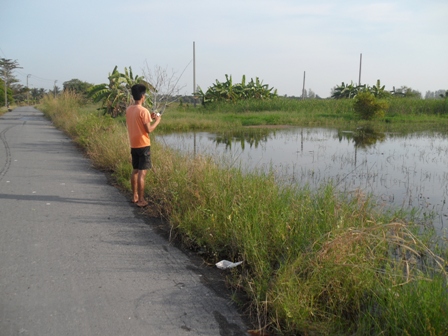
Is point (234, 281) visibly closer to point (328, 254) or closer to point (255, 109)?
point (328, 254)

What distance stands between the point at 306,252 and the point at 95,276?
2.07 metres

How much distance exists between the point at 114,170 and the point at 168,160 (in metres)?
2.30

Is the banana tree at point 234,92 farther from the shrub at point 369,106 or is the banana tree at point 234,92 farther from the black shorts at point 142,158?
the black shorts at point 142,158

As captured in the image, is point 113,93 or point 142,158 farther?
point 113,93

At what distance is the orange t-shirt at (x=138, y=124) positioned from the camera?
6.71m

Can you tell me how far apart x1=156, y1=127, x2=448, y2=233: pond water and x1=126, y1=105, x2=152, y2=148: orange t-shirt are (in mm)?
1695

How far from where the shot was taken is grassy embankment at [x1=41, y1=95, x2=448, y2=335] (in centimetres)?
323

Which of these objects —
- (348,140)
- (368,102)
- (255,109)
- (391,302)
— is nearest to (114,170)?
(391,302)

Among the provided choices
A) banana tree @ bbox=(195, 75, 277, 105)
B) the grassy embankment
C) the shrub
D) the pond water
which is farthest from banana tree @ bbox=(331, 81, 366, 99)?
the grassy embankment

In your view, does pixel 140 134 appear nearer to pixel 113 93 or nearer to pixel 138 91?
pixel 138 91

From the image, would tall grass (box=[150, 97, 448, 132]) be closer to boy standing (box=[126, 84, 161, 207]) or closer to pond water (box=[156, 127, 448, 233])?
pond water (box=[156, 127, 448, 233])

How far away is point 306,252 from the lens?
3945mm

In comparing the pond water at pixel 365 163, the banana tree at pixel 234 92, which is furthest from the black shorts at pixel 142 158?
the banana tree at pixel 234 92

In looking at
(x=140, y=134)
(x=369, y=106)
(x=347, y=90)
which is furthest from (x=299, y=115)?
(x=140, y=134)
